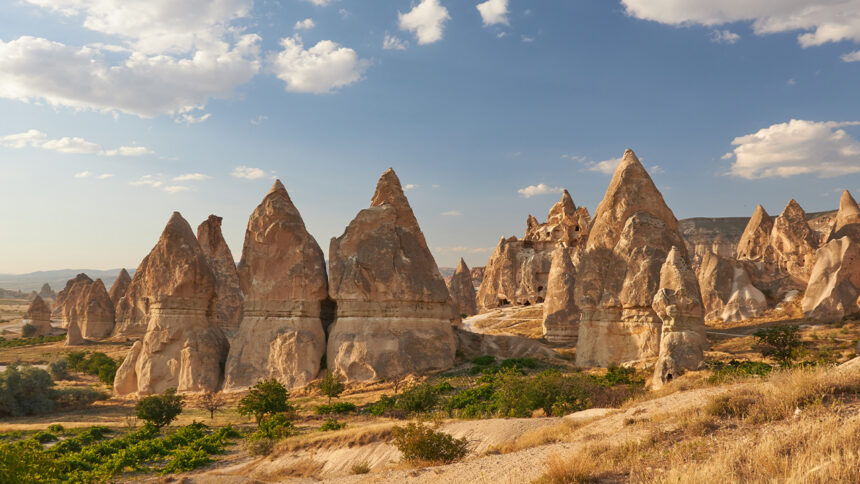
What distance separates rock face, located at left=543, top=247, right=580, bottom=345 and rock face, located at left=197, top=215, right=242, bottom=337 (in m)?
20.7

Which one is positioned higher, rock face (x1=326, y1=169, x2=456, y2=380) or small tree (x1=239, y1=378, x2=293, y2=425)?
rock face (x1=326, y1=169, x2=456, y2=380)

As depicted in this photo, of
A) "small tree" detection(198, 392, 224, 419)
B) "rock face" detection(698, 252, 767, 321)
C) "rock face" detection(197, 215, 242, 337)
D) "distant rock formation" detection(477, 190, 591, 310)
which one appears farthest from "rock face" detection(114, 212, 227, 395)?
"distant rock formation" detection(477, 190, 591, 310)

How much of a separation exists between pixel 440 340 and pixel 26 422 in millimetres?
16147

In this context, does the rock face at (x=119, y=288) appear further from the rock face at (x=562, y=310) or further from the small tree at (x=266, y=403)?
the small tree at (x=266, y=403)

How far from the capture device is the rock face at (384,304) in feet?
77.3

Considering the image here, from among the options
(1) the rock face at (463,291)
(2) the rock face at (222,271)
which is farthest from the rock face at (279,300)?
(1) the rock face at (463,291)

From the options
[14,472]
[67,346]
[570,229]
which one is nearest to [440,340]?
[14,472]

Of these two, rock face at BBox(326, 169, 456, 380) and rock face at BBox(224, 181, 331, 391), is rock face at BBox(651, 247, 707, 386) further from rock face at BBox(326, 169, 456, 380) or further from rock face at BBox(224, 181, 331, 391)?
rock face at BBox(224, 181, 331, 391)

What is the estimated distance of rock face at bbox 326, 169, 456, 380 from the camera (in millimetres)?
23547

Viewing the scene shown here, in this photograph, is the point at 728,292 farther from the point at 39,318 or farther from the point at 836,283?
the point at 39,318

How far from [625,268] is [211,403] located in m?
17.6

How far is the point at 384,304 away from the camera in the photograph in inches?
966

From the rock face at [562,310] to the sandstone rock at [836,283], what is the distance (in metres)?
13.6

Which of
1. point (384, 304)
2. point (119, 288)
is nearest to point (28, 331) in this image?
point (119, 288)
